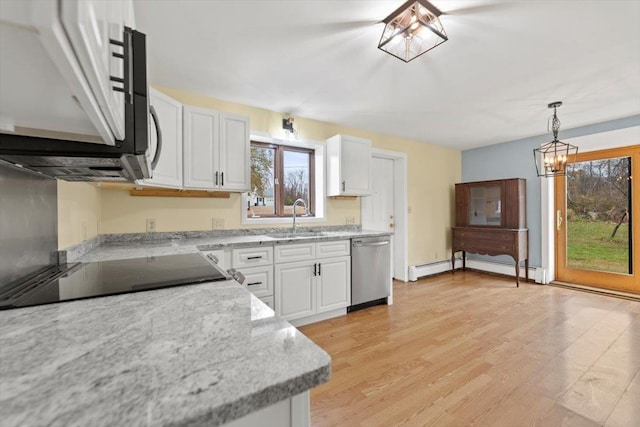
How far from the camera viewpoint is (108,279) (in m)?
1.08

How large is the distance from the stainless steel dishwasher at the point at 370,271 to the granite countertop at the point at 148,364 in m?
2.39

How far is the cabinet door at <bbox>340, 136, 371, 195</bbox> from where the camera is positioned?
343 centimetres

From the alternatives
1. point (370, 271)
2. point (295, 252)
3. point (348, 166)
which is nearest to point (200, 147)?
point (295, 252)

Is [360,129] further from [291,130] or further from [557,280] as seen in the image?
[557,280]

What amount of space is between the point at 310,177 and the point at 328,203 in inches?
16.7

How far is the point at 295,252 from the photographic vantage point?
8.80 ft

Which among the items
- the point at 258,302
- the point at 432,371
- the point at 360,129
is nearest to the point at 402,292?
the point at 432,371

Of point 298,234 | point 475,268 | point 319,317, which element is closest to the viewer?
point 319,317

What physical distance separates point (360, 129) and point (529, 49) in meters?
2.18

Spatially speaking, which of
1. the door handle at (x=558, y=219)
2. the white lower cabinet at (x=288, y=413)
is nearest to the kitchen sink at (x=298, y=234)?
the white lower cabinet at (x=288, y=413)

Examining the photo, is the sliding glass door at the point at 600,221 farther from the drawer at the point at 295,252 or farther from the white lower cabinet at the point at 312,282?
the drawer at the point at 295,252

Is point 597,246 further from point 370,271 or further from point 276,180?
point 276,180

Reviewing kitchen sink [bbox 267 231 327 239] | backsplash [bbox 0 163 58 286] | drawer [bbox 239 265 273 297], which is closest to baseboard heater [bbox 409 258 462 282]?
kitchen sink [bbox 267 231 327 239]

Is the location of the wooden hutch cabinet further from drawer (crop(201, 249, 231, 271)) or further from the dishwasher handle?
drawer (crop(201, 249, 231, 271))
